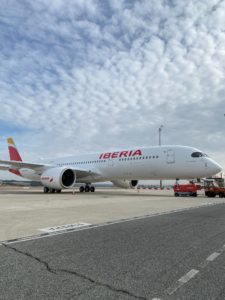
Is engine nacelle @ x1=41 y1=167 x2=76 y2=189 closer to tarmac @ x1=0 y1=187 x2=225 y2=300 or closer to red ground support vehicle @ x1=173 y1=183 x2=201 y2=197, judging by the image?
red ground support vehicle @ x1=173 y1=183 x2=201 y2=197

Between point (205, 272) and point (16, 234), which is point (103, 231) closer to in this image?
point (16, 234)

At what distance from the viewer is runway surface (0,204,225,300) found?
3514mm

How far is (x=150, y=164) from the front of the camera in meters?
26.2

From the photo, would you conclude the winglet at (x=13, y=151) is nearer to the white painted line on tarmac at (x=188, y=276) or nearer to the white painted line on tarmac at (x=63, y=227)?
the white painted line on tarmac at (x=63, y=227)

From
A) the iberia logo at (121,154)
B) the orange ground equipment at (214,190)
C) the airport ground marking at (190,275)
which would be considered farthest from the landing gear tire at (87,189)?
the airport ground marking at (190,275)

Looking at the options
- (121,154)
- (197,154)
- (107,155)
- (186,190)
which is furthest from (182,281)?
(107,155)

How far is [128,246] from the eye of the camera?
19.4 ft

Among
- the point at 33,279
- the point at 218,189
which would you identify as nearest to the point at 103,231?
the point at 33,279

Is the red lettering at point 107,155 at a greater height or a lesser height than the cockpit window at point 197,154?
greater

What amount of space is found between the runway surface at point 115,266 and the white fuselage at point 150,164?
1733cm

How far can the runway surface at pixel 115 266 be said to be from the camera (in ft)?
11.5

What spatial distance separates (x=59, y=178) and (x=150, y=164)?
8.07 metres

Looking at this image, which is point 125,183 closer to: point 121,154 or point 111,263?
point 121,154

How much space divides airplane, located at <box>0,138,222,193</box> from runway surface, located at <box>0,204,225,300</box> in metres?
17.5
